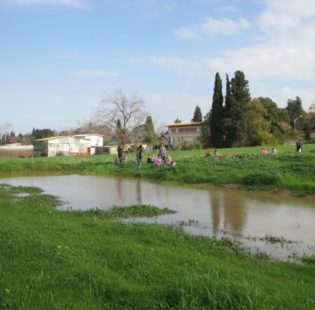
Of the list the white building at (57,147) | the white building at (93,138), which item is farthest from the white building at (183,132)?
the white building at (57,147)

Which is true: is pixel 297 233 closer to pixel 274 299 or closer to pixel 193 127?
pixel 274 299

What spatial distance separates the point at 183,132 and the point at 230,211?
99878 mm

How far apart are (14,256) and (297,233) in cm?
670

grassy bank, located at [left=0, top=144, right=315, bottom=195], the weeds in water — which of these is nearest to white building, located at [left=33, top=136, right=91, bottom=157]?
grassy bank, located at [left=0, top=144, right=315, bottom=195]

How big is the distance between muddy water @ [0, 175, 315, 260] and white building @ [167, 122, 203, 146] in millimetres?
87496

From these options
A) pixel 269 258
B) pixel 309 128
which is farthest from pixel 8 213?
pixel 309 128

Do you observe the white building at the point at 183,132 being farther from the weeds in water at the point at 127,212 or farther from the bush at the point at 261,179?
the weeds in water at the point at 127,212

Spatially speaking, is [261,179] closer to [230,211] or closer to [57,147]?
[230,211]

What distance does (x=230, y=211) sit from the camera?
559 inches

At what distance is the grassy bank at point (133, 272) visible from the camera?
4.80 meters

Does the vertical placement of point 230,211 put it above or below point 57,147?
below

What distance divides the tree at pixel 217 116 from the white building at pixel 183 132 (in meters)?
27.9

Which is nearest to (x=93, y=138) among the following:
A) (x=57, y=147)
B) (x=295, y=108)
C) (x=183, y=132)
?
(x=183, y=132)

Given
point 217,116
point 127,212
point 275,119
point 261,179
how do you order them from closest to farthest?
point 127,212 → point 261,179 → point 217,116 → point 275,119
